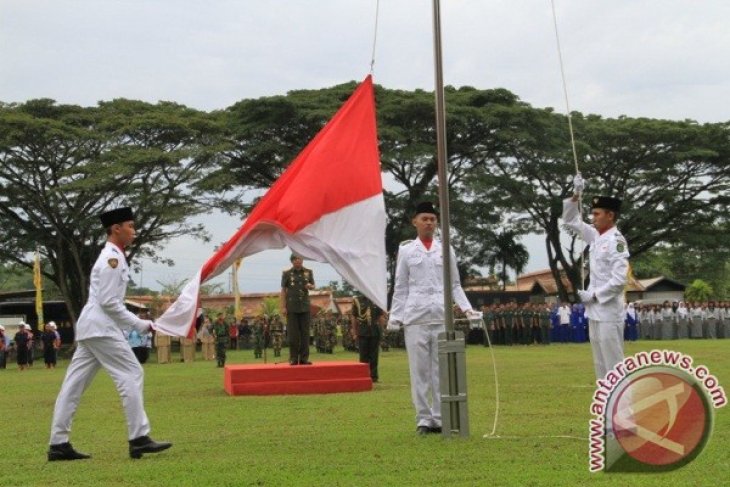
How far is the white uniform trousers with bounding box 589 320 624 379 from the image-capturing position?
9.85m

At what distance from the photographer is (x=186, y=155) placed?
146 feet

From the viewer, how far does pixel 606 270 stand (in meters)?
10.0

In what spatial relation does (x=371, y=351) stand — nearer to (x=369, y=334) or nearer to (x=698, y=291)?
(x=369, y=334)

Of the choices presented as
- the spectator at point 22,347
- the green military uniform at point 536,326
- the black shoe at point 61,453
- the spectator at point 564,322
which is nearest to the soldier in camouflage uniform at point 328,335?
the green military uniform at point 536,326

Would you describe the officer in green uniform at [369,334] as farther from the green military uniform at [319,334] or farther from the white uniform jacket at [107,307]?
the green military uniform at [319,334]

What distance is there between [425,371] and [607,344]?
5.53 feet

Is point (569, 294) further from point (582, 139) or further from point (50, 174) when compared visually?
point (50, 174)

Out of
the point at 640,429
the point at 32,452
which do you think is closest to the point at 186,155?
the point at 32,452

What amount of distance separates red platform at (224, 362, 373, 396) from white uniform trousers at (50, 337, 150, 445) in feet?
24.0

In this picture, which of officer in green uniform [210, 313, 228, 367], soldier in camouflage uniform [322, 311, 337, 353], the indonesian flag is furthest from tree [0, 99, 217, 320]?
the indonesian flag

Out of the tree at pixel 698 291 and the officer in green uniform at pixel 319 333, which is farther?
the tree at pixel 698 291

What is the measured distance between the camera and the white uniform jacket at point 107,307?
9.02 meters

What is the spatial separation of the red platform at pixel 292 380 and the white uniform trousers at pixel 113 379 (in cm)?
731

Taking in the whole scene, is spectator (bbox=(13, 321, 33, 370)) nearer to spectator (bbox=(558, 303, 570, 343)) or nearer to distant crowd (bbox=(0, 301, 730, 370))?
distant crowd (bbox=(0, 301, 730, 370))
